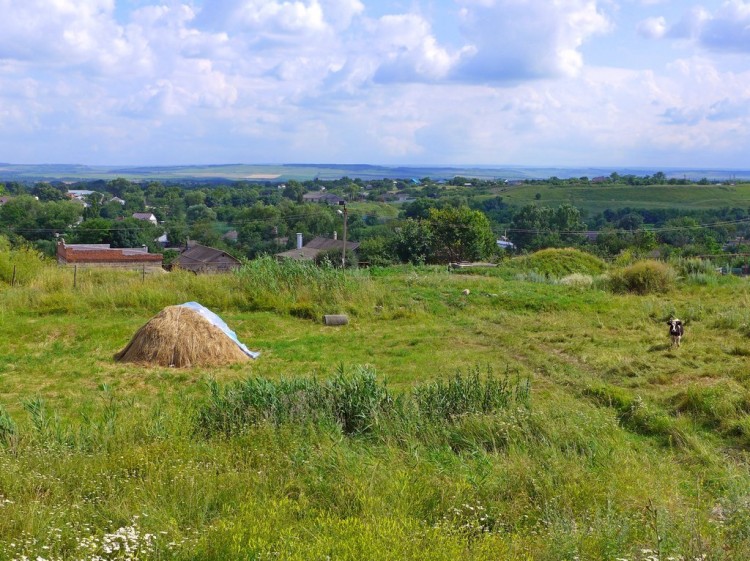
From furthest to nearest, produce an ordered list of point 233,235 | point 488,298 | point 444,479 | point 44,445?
point 233,235 → point 488,298 → point 44,445 → point 444,479

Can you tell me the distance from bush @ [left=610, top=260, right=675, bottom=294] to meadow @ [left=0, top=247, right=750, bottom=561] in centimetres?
492

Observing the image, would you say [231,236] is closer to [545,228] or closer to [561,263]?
[545,228]

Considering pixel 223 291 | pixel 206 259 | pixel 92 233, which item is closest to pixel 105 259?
pixel 206 259

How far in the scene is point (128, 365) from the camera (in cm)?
1051

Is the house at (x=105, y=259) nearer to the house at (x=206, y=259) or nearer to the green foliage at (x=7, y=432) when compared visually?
the house at (x=206, y=259)

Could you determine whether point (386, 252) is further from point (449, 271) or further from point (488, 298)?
point (488, 298)

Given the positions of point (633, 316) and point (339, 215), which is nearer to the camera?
point (633, 316)

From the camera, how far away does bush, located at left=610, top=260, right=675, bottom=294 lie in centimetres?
1800

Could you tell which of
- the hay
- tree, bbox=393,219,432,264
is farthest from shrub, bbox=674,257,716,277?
the hay

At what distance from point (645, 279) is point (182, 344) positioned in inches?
505

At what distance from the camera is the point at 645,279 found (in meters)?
18.1

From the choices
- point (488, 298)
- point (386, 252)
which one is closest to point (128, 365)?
point (488, 298)

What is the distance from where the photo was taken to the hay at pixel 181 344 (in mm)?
10578

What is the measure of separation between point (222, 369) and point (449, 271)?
12472 millimetres
